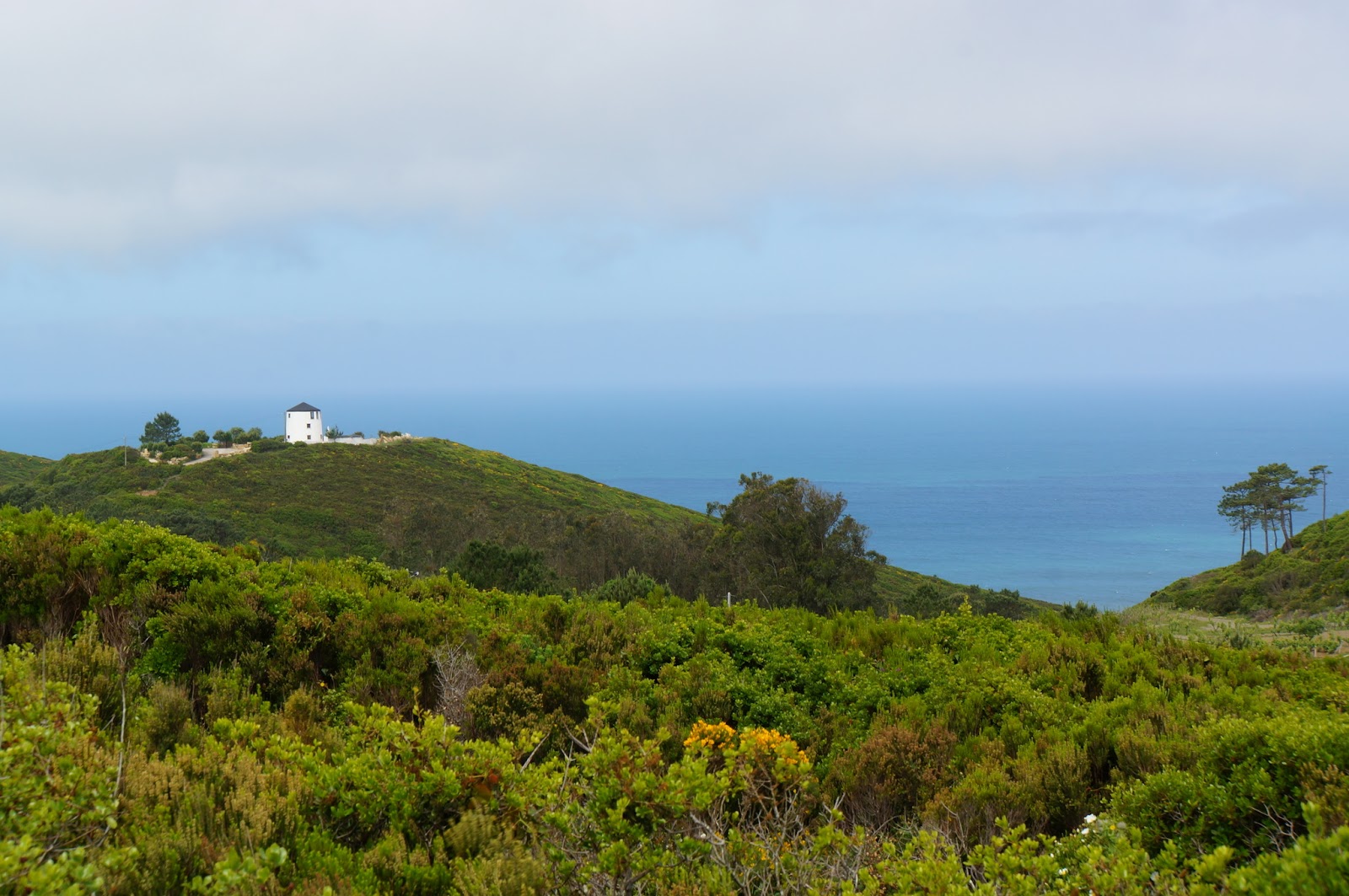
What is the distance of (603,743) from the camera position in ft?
11.3

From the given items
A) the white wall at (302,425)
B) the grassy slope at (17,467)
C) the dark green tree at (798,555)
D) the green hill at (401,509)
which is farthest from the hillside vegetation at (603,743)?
the white wall at (302,425)

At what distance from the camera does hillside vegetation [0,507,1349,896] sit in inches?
109

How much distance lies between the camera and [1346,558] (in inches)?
1391

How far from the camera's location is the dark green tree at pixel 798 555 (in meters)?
26.7

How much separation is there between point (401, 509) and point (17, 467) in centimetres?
3855

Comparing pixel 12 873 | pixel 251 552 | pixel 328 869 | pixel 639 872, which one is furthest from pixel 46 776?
pixel 251 552

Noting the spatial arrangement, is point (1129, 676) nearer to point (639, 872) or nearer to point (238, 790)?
point (639, 872)

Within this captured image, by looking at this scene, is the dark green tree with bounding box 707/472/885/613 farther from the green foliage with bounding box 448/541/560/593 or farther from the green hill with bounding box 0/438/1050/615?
the green foliage with bounding box 448/541/560/593

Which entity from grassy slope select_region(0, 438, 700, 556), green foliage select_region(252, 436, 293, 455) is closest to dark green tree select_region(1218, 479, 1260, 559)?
grassy slope select_region(0, 438, 700, 556)

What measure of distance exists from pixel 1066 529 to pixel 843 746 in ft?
434

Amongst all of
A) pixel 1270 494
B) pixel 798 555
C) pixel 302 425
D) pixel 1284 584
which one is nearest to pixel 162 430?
pixel 302 425

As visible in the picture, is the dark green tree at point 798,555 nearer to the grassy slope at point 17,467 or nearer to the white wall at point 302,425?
the white wall at point 302,425

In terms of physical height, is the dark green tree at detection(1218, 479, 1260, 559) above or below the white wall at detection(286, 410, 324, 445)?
below

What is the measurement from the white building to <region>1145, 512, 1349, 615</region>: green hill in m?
65.3
